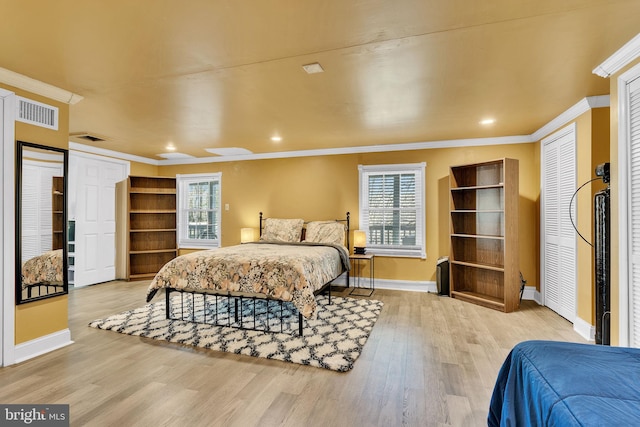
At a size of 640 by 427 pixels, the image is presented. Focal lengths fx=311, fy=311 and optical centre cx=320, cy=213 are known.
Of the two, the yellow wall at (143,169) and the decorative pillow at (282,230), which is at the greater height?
the yellow wall at (143,169)

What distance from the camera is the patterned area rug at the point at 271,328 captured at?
2.86 meters

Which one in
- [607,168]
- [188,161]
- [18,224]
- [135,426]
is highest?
[188,161]

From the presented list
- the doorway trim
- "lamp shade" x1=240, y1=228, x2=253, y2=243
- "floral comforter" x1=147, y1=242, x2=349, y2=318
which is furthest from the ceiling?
"lamp shade" x1=240, y1=228, x2=253, y2=243

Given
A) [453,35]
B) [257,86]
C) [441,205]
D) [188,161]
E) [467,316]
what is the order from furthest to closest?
[188,161] < [441,205] < [467,316] < [257,86] < [453,35]

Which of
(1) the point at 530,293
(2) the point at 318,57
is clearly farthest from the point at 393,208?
(2) the point at 318,57

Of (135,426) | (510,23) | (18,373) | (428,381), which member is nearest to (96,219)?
(18,373)

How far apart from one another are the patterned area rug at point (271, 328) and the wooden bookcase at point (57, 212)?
1.11 metres

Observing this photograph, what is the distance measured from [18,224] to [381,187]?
4679 millimetres

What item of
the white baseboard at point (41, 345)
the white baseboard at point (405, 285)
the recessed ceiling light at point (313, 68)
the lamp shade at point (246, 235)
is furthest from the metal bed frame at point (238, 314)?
the recessed ceiling light at point (313, 68)

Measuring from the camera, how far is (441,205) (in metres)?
5.17

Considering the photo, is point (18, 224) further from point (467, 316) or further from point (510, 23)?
point (467, 316)

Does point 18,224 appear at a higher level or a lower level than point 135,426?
higher

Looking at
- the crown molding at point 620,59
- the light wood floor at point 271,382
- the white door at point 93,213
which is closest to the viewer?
the light wood floor at point 271,382

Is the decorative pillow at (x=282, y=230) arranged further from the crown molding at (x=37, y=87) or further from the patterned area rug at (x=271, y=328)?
the crown molding at (x=37, y=87)
